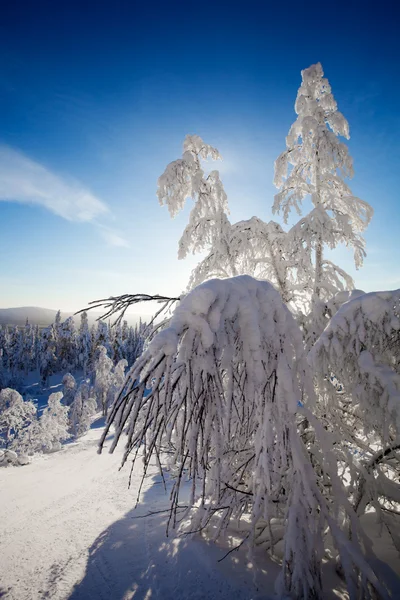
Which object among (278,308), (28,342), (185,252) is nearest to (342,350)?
(278,308)

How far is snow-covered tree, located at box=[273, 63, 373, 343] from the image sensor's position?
5.45 metres

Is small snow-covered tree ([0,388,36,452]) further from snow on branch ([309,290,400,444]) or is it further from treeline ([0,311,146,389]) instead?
treeline ([0,311,146,389])

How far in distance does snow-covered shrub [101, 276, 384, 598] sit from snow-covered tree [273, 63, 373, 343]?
3199 mm

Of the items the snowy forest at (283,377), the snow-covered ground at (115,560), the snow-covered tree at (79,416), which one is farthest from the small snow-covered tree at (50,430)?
the snowy forest at (283,377)

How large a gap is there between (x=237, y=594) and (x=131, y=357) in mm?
80710

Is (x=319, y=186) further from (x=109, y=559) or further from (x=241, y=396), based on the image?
(x=109, y=559)

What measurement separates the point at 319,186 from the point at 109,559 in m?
8.58

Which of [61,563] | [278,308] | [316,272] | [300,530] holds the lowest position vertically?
[61,563]

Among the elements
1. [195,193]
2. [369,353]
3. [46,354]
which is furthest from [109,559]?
[46,354]

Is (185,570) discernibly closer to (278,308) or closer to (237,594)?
(237,594)

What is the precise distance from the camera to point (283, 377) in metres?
2.42

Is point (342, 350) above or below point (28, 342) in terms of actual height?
above

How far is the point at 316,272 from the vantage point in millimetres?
5836

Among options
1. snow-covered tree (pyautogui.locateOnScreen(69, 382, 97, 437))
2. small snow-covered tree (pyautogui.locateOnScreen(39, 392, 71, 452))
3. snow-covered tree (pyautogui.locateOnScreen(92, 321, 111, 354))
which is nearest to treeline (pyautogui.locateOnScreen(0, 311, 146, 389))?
snow-covered tree (pyautogui.locateOnScreen(69, 382, 97, 437))
